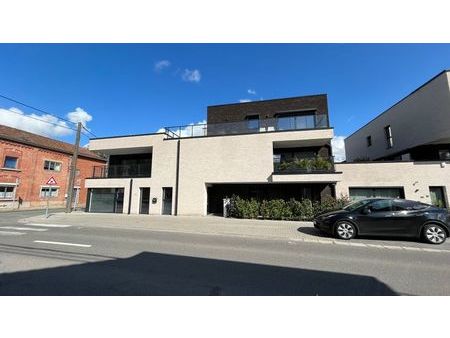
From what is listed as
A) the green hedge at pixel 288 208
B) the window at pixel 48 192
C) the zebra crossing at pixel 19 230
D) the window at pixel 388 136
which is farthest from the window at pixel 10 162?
the window at pixel 388 136

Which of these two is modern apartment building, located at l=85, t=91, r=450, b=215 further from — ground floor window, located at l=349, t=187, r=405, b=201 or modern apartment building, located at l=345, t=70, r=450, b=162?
modern apartment building, located at l=345, t=70, r=450, b=162

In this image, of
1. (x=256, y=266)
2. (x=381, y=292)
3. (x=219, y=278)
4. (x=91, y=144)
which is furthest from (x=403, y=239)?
(x=91, y=144)

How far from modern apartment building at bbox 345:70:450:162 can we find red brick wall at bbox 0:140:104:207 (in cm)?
3547

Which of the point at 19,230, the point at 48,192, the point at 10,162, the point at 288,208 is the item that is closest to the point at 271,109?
the point at 288,208

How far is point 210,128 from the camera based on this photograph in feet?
54.9

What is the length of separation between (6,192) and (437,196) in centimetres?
3567

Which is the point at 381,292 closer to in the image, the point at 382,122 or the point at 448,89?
the point at 448,89

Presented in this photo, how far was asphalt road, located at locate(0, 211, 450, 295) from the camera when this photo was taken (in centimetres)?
384

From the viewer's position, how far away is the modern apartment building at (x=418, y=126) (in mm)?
14289

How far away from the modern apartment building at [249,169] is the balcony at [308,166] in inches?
2.2

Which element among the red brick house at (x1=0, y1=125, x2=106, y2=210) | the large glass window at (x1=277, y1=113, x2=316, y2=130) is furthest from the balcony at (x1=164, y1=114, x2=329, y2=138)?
the red brick house at (x1=0, y1=125, x2=106, y2=210)

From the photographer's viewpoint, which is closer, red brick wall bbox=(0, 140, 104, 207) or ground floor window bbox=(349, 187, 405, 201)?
ground floor window bbox=(349, 187, 405, 201)

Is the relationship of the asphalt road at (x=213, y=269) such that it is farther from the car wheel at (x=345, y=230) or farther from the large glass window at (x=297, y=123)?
the large glass window at (x=297, y=123)

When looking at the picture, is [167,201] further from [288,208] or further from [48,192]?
[48,192]
